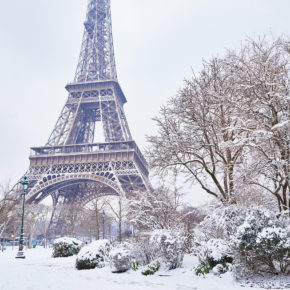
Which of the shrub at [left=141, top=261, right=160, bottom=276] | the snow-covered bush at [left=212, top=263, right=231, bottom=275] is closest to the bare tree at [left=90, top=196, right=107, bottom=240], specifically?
the shrub at [left=141, top=261, right=160, bottom=276]

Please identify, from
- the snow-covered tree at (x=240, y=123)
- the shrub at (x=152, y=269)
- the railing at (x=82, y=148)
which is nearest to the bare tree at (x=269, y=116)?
the snow-covered tree at (x=240, y=123)

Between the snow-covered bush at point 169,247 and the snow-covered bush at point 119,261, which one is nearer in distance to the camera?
the snow-covered bush at point 169,247

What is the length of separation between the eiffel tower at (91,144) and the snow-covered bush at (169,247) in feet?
77.9

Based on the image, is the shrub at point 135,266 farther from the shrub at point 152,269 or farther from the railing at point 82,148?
the railing at point 82,148

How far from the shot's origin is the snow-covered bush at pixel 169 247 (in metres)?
10.2

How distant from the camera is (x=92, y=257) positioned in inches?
468

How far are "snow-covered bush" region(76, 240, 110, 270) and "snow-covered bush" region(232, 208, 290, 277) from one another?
6209mm

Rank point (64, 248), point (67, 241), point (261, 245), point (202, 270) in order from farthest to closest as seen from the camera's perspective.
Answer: point (67, 241) → point (64, 248) → point (202, 270) → point (261, 245)

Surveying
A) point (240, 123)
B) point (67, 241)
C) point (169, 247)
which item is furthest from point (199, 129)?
point (67, 241)

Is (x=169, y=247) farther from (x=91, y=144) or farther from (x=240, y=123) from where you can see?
(x=91, y=144)

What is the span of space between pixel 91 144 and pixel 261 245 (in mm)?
36733

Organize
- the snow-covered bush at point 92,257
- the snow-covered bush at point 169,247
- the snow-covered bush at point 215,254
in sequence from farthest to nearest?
the snow-covered bush at point 92,257 → the snow-covered bush at point 169,247 → the snow-covered bush at point 215,254

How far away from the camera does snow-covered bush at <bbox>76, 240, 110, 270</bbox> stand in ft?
38.6

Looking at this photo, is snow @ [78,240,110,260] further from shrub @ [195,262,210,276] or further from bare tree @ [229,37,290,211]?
bare tree @ [229,37,290,211]
